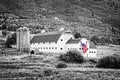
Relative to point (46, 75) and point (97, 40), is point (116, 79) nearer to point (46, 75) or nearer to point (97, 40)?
point (46, 75)

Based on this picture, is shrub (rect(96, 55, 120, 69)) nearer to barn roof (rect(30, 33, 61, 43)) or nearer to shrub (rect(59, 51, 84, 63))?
shrub (rect(59, 51, 84, 63))

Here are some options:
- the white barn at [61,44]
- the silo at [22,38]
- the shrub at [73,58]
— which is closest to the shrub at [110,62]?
the shrub at [73,58]

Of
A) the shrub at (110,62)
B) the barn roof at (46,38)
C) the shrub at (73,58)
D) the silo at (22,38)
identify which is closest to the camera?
the shrub at (110,62)

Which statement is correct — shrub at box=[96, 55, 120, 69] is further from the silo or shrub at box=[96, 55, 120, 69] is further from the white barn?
the silo

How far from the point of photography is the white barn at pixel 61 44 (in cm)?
8855

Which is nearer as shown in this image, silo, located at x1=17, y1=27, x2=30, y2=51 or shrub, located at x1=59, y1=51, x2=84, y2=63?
shrub, located at x1=59, y1=51, x2=84, y2=63

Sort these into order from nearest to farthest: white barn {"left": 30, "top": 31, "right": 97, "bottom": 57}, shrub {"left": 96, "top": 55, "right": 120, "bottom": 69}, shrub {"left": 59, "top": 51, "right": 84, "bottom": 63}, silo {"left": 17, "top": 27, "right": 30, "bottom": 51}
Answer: shrub {"left": 96, "top": 55, "right": 120, "bottom": 69}, shrub {"left": 59, "top": 51, "right": 84, "bottom": 63}, white barn {"left": 30, "top": 31, "right": 97, "bottom": 57}, silo {"left": 17, "top": 27, "right": 30, "bottom": 51}

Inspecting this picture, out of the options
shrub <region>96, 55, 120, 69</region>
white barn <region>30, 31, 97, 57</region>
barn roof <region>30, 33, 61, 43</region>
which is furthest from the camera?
barn roof <region>30, 33, 61, 43</region>

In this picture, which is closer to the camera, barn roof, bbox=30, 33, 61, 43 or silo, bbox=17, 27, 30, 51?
barn roof, bbox=30, 33, 61, 43

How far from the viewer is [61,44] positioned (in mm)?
92750

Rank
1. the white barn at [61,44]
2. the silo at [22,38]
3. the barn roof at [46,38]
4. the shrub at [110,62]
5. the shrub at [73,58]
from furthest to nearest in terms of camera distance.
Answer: the silo at [22,38]
the barn roof at [46,38]
the white barn at [61,44]
the shrub at [73,58]
the shrub at [110,62]

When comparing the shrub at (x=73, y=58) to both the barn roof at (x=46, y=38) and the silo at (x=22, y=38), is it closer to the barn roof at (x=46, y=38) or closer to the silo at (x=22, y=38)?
the barn roof at (x=46, y=38)

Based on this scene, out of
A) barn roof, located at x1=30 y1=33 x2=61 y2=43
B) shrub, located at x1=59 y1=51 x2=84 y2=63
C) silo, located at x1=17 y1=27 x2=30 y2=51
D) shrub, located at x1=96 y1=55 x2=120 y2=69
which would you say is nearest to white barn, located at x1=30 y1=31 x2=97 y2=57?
barn roof, located at x1=30 y1=33 x2=61 y2=43

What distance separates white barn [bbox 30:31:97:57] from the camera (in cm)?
8855
